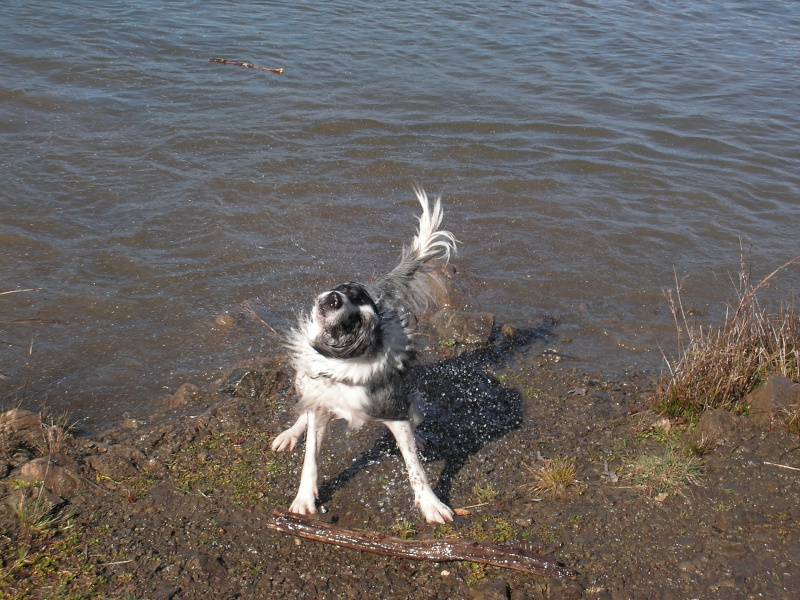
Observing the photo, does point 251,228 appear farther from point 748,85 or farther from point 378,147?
point 748,85

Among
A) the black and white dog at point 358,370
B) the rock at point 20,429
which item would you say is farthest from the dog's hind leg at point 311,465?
the rock at point 20,429

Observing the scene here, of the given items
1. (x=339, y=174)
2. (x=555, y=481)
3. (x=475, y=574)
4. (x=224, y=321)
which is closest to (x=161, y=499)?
(x=475, y=574)

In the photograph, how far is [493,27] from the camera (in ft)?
47.8

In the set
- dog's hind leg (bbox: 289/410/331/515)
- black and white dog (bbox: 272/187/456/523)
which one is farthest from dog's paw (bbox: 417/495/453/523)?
dog's hind leg (bbox: 289/410/331/515)

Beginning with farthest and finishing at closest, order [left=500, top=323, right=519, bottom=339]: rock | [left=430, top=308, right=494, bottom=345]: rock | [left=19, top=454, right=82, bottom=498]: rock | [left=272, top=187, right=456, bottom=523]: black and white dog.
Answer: [left=500, top=323, right=519, bottom=339]: rock
[left=430, top=308, right=494, bottom=345]: rock
[left=19, top=454, right=82, bottom=498]: rock
[left=272, top=187, right=456, bottom=523]: black and white dog

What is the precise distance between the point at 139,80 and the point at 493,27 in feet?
22.5

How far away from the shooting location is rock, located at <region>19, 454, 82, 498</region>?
13.5ft

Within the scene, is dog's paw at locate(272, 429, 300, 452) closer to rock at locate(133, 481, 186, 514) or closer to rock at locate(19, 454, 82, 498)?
rock at locate(133, 481, 186, 514)

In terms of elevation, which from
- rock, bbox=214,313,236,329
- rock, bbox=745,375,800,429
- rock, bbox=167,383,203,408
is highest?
rock, bbox=745,375,800,429

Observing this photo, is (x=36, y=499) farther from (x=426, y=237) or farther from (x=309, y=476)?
(x=426, y=237)

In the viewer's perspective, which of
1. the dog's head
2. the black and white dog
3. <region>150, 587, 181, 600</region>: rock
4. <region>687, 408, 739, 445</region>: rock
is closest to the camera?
<region>150, 587, 181, 600</region>: rock

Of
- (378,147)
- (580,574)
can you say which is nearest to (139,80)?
(378,147)

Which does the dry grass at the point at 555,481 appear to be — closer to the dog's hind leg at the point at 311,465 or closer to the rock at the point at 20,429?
the dog's hind leg at the point at 311,465

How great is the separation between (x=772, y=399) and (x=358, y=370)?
267 centimetres
